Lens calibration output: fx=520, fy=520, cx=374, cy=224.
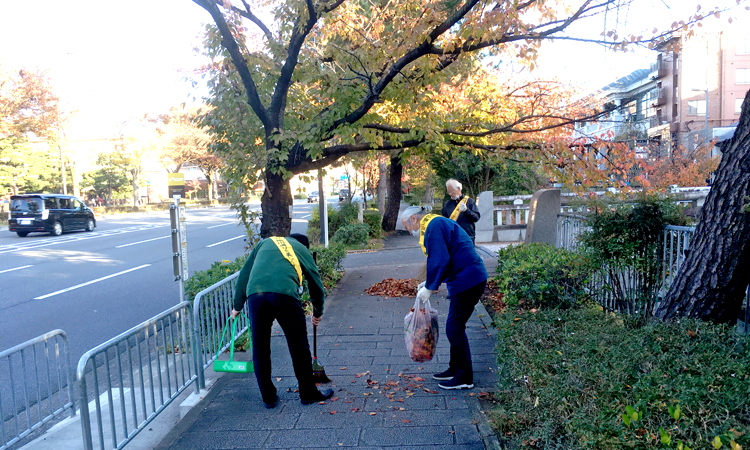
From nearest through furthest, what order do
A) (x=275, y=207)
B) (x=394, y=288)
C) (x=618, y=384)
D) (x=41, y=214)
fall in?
(x=618, y=384), (x=275, y=207), (x=394, y=288), (x=41, y=214)

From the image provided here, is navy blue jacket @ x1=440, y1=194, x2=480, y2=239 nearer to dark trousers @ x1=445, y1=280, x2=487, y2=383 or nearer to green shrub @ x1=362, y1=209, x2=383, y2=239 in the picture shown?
dark trousers @ x1=445, y1=280, x2=487, y2=383

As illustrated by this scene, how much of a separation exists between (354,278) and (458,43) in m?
5.18

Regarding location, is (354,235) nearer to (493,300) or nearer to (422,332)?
(493,300)

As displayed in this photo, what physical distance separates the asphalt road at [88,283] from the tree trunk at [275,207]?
2530 mm

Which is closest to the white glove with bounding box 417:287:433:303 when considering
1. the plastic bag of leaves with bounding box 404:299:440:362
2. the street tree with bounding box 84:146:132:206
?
the plastic bag of leaves with bounding box 404:299:440:362

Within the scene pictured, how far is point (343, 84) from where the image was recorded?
7.38 metres

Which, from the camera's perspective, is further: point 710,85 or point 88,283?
point 710,85

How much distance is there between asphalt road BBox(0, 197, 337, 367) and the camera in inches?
304

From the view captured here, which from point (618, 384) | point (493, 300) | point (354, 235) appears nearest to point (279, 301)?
point (618, 384)

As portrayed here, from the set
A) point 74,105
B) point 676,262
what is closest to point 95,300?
Answer: point 676,262

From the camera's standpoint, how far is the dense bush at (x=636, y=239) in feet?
16.2

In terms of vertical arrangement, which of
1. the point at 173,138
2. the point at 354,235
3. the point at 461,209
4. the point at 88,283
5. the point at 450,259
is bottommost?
the point at 88,283

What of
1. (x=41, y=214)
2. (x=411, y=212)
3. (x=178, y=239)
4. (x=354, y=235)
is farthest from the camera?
(x=41, y=214)

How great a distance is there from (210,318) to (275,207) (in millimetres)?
2624
